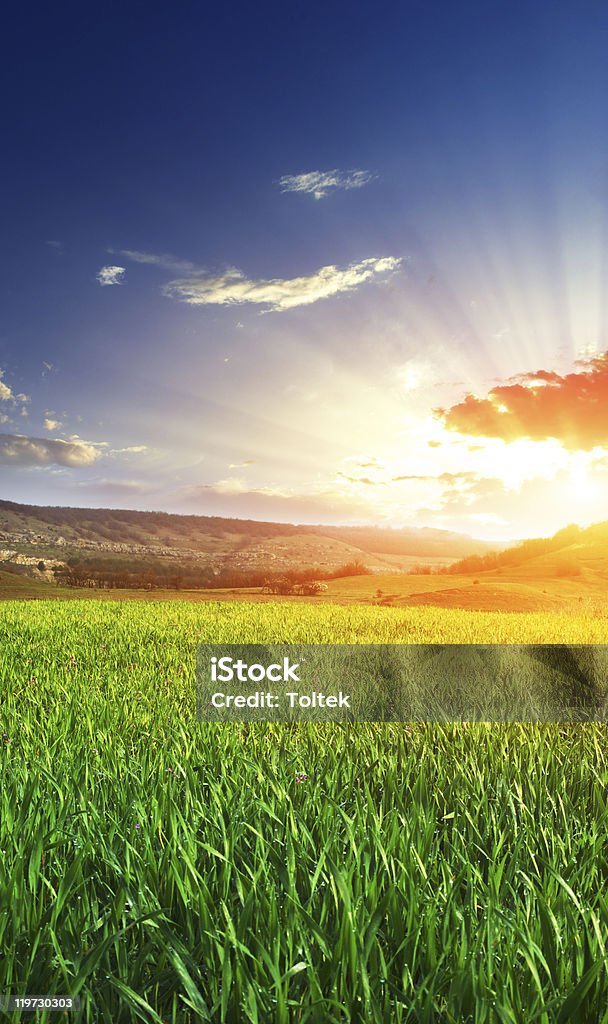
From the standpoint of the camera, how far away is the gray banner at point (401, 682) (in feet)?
20.7

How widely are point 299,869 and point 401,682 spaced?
4883 mm

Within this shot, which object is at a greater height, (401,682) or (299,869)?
(299,869)

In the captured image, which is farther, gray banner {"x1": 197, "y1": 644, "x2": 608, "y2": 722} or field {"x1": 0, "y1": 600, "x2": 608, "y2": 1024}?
gray banner {"x1": 197, "y1": 644, "x2": 608, "y2": 722}

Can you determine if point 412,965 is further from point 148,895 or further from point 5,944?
point 5,944

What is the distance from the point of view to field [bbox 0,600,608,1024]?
6.10 ft

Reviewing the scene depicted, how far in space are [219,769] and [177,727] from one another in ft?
3.65

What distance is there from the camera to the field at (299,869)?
186 cm

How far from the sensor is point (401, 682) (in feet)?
24.2

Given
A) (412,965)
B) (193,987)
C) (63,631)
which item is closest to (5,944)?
(193,987)

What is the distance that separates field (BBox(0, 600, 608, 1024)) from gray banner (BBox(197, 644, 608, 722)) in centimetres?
63

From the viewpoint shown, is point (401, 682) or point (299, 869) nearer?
point (299, 869)

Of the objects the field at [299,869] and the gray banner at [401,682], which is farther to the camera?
the gray banner at [401,682]

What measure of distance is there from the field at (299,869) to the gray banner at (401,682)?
2.07 ft

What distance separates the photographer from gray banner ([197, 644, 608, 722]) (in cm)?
631
